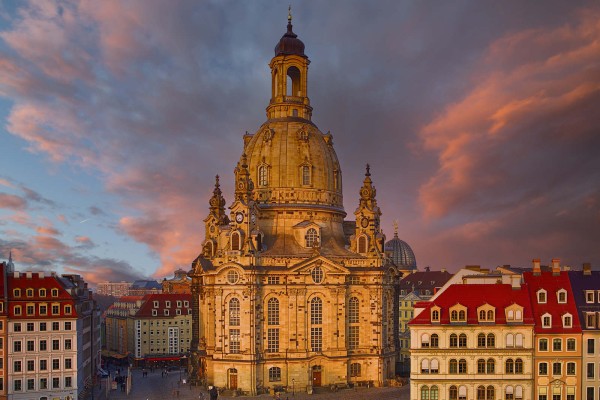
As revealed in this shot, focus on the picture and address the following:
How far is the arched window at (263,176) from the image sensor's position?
118 metres

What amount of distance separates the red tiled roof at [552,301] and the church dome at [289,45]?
64137 millimetres

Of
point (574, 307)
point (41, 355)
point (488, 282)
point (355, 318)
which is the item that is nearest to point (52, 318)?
point (41, 355)

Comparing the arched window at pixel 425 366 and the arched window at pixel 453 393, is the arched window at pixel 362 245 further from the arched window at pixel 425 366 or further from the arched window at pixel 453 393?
the arched window at pixel 453 393

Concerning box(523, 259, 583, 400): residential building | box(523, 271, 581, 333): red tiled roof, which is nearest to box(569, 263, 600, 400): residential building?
box(523, 259, 583, 400): residential building

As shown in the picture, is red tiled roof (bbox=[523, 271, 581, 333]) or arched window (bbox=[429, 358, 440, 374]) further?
arched window (bbox=[429, 358, 440, 374])

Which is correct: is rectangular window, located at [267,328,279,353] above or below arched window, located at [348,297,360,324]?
below

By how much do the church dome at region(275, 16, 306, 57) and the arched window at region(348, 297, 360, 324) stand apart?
4654 cm

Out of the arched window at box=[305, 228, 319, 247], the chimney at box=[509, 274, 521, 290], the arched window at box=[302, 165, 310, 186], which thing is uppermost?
the arched window at box=[302, 165, 310, 186]

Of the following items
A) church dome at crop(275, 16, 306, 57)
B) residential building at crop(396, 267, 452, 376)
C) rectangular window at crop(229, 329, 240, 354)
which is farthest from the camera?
residential building at crop(396, 267, 452, 376)

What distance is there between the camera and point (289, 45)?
127312 mm

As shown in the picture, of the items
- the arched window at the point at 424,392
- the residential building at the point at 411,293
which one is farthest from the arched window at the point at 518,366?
the residential building at the point at 411,293

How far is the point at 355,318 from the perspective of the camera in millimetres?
113000

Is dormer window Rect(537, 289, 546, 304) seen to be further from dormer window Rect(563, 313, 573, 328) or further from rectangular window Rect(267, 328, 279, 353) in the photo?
rectangular window Rect(267, 328, 279, 353)

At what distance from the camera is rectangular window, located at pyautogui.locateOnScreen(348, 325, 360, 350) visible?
369ft
